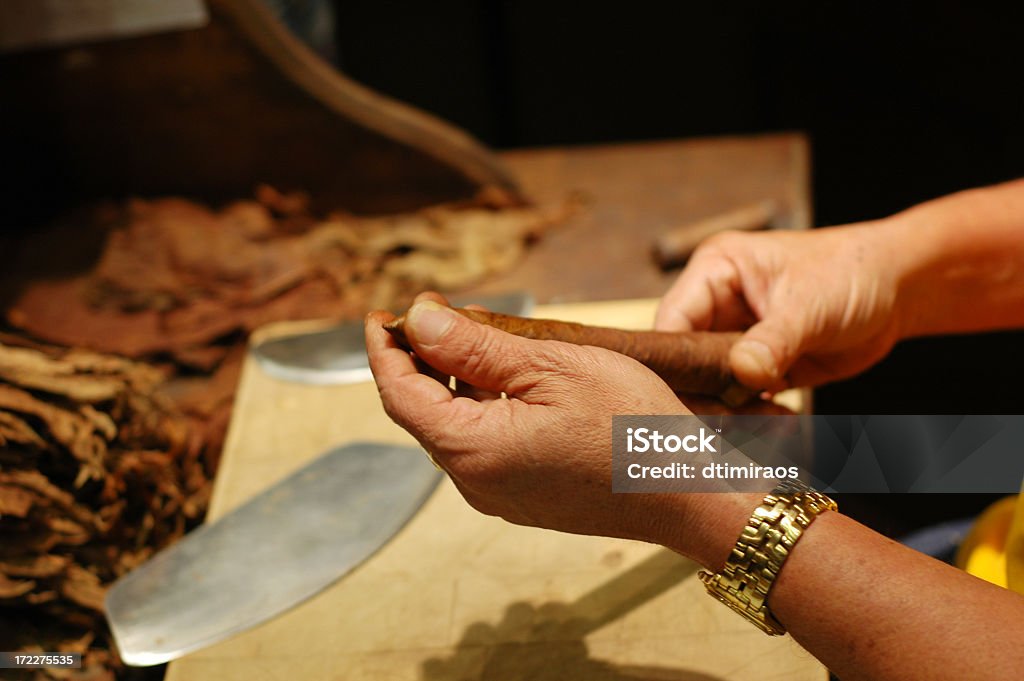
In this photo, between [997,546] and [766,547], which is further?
[997,546]

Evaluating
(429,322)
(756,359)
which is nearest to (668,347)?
(756,359)

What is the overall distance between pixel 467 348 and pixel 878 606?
1.49ft

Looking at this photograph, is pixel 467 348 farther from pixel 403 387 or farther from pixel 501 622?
pixel 501 622

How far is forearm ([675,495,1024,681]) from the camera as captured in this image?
73 cm

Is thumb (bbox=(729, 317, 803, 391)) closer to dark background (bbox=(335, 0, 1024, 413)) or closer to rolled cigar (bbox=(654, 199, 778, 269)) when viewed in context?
rolled cigar (bbox=(654, 199, 778, 269))

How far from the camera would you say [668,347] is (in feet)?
3.49

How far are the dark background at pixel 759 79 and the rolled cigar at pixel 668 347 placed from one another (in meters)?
1.35

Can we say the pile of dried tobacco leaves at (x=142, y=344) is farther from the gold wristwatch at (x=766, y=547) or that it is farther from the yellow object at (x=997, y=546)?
the yellow object at (x=997, y=546)

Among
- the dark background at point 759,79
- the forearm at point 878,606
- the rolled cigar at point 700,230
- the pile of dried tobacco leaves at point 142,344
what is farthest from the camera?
the dark background at point 759,79

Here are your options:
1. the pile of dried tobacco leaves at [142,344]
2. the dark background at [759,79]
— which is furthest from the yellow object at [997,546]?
the dark background at [759,79]

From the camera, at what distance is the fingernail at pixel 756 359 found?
1076mm

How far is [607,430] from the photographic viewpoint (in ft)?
2.72

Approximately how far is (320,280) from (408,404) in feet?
3.48

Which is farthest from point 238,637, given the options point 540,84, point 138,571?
point 540,84
